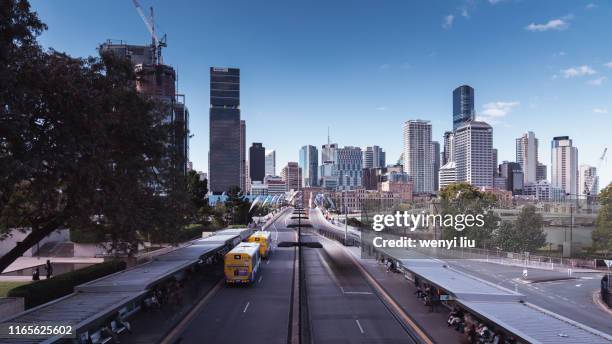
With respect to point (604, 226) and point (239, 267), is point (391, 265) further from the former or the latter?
point (604, 226)

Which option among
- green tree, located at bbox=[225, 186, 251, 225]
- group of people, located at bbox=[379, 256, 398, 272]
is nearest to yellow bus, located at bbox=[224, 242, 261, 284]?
group of people, located at bbox=[379, 256, 398, 272]

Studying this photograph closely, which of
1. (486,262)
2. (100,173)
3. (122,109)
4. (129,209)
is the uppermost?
(122,109)

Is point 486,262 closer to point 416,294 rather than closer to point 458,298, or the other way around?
point 416,294

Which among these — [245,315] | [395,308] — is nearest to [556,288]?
[395,308]

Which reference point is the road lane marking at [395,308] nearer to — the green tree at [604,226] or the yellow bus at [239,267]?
the yellow bus at [239,267]

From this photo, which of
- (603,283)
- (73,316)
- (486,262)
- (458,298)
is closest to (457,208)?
(486,262)

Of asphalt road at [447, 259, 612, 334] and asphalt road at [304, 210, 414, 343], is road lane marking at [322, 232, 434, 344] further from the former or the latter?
asphalt road at [447, 259, 612, 334]

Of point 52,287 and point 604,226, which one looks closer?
point 52,287
